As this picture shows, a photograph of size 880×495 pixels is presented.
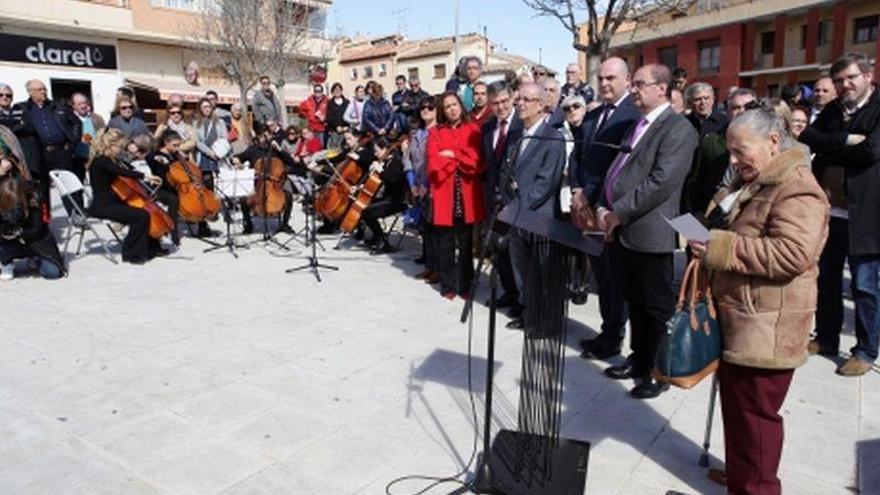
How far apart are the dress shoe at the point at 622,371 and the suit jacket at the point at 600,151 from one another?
108cm

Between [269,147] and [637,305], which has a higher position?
[269,147]

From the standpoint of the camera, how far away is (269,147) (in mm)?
8227

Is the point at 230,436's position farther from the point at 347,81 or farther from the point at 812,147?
the point at 347,81

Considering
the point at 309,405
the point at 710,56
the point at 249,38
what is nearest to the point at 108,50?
the point at 249,38

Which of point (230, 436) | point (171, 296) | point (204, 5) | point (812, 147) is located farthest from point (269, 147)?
point (204, 5)

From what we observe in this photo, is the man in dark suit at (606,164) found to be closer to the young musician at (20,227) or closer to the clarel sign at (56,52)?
the young musician at (20,227)

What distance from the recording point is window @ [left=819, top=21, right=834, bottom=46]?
98.8ft

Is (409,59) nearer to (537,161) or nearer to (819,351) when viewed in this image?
(537,161)

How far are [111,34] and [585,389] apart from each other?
24099 mm

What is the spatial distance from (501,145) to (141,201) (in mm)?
4509

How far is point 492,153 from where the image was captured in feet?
17.8

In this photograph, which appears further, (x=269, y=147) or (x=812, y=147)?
(x=269, y=147)

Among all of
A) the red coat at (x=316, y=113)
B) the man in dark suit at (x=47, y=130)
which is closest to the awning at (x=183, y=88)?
the red coat at (x=316, y=113)

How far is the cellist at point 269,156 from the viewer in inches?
326
